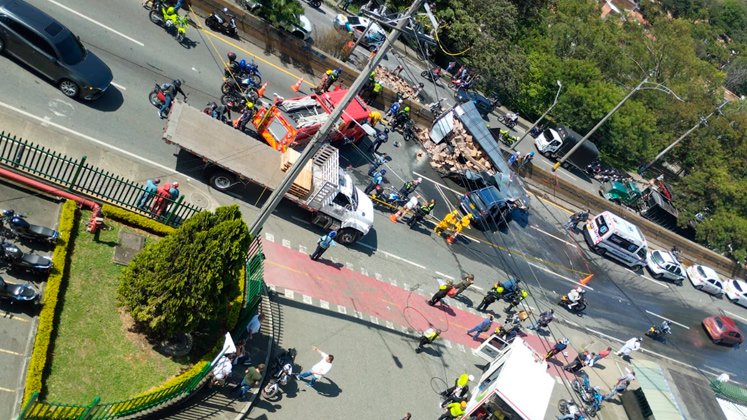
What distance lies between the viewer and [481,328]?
22.3 metres

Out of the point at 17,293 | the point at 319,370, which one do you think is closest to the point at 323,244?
the point at 319,370

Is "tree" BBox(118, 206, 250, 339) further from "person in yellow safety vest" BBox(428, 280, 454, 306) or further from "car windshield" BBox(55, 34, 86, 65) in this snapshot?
"person in yellow safety vest" BBox(428, 280, 454, 306)

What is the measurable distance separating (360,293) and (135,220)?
8.13 m

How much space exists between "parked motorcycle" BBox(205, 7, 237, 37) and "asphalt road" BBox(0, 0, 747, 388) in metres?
0.82

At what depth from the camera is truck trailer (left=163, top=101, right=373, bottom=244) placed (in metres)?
19.4

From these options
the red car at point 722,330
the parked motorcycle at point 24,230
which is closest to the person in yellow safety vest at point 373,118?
the parked motorcycle at point 24,230

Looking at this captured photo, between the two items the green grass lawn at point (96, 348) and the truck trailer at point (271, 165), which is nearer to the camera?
the green grass lawn at point (96, 348)

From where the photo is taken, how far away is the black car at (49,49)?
60.7 feet

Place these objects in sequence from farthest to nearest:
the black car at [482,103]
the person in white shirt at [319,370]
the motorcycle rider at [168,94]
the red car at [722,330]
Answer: the black car at [482,103]
the red car at [722,330]
the motorcycle rider at [168,94]
the person in white shirt at [319,370]

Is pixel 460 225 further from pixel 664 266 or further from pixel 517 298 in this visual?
pixel 664 266

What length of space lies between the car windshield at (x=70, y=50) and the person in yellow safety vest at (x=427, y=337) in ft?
50.4

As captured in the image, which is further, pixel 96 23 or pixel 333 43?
pixel 333 43

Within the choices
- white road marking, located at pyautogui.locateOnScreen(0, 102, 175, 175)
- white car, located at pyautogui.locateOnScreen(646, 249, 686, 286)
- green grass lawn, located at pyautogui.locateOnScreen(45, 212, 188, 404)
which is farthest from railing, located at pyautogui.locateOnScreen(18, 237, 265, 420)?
white car, located at pyautogui.locateOnScreen(646, 249, 686, 286)

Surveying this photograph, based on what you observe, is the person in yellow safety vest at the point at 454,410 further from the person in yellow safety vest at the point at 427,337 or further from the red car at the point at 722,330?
the red car at the point at 722,330
